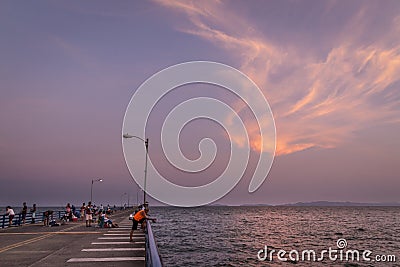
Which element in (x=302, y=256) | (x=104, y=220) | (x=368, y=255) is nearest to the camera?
(x=104, y=220)

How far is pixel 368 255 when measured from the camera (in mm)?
41438

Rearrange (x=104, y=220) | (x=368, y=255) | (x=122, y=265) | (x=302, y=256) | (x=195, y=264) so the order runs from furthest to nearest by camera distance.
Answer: (x=368, y=255), (x=302, y=256), (x=195, y=264), (x=104, y=220), (x=122, y=265)

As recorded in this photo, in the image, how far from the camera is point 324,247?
4716 centimetres

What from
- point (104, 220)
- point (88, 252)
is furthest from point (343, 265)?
point (88, 252)

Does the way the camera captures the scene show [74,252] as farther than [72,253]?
Yes

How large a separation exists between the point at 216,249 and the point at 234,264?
10.2m

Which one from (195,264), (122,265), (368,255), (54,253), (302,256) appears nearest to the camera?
(122,265)

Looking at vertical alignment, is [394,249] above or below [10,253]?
below

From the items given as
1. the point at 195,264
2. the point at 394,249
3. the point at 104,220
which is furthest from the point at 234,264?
the point at 394,249

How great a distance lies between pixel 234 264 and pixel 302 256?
10.8 metres

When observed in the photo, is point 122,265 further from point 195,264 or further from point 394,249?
point 394,249

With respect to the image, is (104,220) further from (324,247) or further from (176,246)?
(324,247)

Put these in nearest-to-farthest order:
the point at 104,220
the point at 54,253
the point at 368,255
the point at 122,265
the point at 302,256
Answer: the point at 122,265, the point at 54,253, the point at 104,220, the point at 302,256, the point at 368,255

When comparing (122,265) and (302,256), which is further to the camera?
(302,256)
